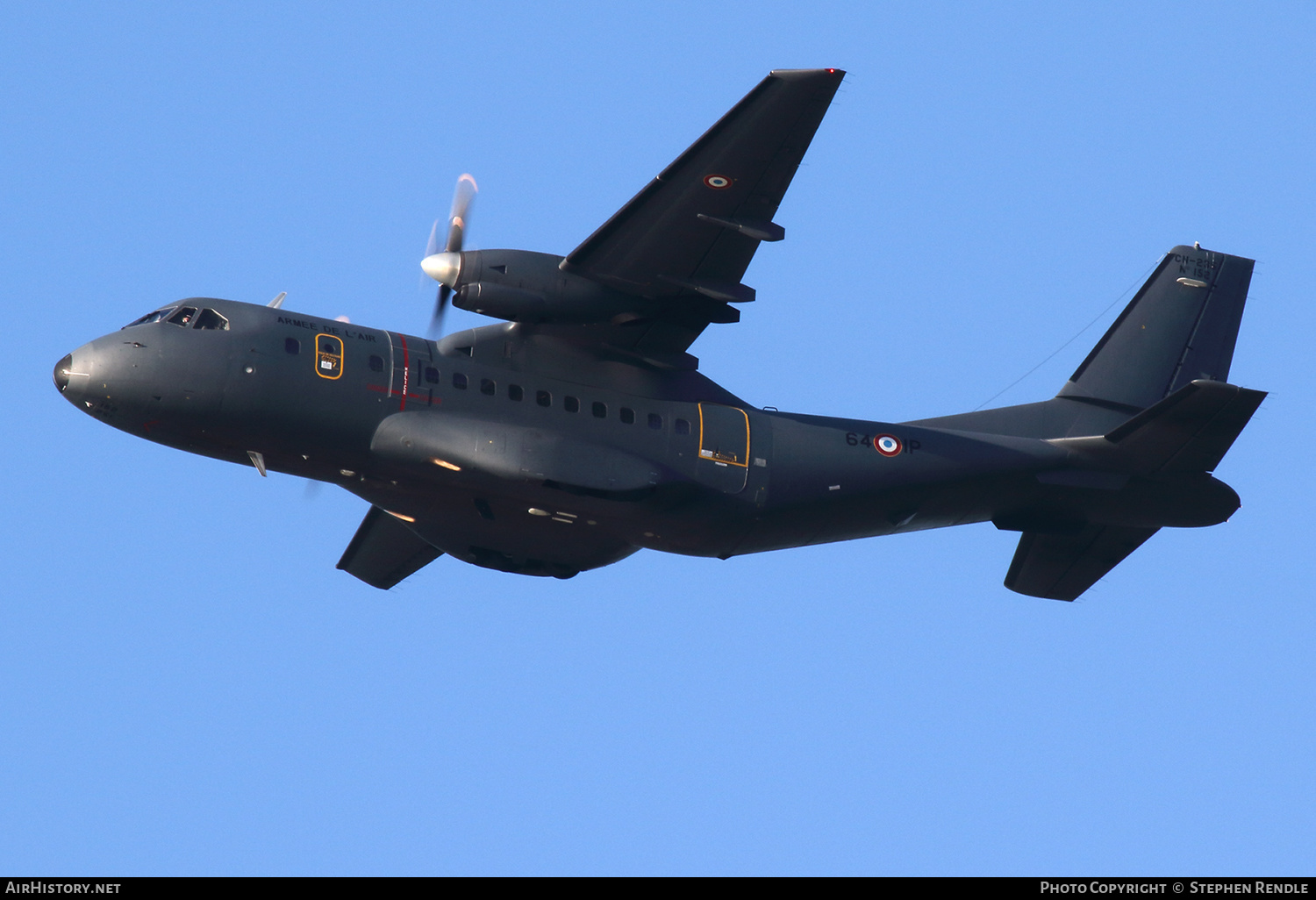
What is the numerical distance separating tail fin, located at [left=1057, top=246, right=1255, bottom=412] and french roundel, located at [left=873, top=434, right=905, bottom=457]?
169 inches

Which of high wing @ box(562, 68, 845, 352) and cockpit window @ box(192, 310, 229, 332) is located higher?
high wing @ box(562, 68, 845, 352)

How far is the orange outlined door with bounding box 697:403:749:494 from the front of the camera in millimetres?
24266

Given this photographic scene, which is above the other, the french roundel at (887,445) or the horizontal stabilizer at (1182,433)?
the horizontal stabilizer at (1182,433)

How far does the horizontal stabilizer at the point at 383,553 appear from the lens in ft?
91.7

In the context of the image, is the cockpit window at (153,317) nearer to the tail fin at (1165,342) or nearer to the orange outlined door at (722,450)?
the orange outlined door at (722,450)

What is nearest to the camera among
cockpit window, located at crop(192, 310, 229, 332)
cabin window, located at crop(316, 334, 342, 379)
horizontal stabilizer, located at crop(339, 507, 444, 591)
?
cockpit window, located at crop(192, 310, 229, 332)

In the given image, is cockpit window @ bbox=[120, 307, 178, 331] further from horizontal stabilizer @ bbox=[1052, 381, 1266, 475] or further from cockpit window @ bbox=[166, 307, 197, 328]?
horizontal stabilizer @ bbox=[1052, 381, 1266, 475]

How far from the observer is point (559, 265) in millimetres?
23609

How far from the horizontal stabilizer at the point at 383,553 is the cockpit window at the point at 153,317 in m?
5.91

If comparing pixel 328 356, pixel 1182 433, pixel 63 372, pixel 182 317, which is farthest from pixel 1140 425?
pixel 63 372

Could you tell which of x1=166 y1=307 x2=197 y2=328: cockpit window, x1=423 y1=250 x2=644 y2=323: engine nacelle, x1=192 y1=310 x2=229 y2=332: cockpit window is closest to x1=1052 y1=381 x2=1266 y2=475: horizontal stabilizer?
x1=423 y1=250 x2=644 y2=323: engine nacelle

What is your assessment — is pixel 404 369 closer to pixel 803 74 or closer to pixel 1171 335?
pixel 803 74

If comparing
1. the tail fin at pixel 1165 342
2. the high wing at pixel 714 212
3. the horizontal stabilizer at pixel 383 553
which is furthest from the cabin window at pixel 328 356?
the tail fin at pixel 1165 342
